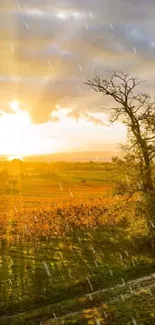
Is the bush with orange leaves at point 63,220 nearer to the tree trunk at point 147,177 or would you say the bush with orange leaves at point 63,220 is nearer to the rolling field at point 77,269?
the rolling field at point 77,269

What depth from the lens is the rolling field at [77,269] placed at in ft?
98.3

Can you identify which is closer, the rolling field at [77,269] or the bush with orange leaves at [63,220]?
the rolling field at [77,269]

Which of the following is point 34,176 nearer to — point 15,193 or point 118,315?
point 15,193

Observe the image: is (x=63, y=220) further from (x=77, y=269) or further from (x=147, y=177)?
(x=77, y=269)

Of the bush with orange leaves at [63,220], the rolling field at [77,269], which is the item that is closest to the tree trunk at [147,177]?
the rolling field at [77,269]

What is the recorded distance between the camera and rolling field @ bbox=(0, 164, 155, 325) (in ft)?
98.3

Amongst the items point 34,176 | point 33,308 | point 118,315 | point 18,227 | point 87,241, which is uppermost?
point 34,176

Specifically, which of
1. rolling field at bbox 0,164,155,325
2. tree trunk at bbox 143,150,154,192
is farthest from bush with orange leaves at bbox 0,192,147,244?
tree trunk at bbox 143,150,154,192

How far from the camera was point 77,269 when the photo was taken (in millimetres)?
39625

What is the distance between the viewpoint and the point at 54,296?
3425 cm

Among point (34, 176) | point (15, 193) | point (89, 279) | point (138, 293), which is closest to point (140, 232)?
point (89, 279)

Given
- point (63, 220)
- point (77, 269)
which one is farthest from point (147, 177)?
point (63, 220)

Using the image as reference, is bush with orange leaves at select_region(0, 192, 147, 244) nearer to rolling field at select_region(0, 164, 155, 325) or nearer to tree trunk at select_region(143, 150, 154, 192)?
rolling field at select_region(0, 164, 155, 325)

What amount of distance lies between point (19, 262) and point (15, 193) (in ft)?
224
